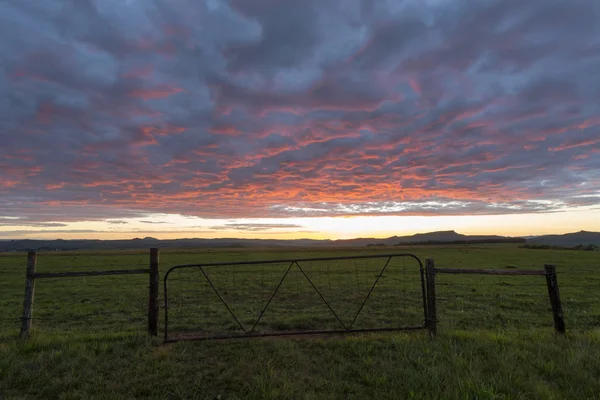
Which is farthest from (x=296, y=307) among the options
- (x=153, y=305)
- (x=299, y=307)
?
(x=153, y=305)

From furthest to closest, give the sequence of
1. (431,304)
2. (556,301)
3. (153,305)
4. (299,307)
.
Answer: (299,307), (153,305), (431,304), (556,301)

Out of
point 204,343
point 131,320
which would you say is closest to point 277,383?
point 204,343

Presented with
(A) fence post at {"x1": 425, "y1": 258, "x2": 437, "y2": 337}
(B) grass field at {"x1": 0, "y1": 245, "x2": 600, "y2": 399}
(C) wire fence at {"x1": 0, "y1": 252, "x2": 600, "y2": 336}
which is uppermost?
(A) fence post at {"x1": 425, "y1": 258, "x2": 437, "y2": 337}

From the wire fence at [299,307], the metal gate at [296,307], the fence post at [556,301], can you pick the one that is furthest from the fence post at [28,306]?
the fence post at [556,301]

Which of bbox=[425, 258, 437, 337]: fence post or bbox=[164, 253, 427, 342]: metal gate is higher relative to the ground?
bbox=[425, 258, 437, 337]: fence post

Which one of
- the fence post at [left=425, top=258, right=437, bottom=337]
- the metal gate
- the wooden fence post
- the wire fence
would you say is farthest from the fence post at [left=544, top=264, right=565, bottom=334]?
the wooden fence post

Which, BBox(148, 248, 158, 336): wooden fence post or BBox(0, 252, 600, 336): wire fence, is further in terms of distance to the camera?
BBox(0, 252, 600, 336): wire fence

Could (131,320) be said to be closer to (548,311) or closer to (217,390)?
(217,390)

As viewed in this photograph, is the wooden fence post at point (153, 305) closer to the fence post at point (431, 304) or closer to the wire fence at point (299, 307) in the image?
the wire fence at point (299, 307)

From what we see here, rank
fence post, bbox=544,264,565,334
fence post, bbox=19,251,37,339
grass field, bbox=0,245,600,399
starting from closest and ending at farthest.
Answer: grass field, bbox=0,245,600,399 → fence post, bbox=544,264,565,334 → fence post, bbox=19,251,37,339

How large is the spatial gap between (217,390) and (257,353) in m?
1.56

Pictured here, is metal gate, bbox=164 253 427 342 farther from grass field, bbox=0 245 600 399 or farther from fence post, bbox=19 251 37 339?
fence post, bbox=19 251 37 339

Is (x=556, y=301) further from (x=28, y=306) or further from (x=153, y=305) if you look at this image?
(x=28, y=306)

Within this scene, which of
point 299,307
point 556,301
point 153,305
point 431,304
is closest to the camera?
point 556,301
